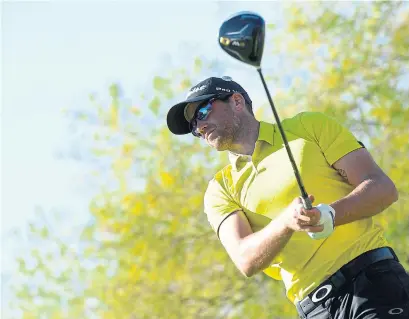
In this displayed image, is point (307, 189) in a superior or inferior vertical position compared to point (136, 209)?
superior

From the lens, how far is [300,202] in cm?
356

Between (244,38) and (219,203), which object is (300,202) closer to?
(244,38)

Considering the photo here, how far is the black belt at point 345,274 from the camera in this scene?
12.9 feet

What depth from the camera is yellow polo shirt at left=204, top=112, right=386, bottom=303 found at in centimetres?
398

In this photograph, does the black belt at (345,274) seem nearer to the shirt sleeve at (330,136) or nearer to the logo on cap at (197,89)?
the shirt sleeve at (330,136)

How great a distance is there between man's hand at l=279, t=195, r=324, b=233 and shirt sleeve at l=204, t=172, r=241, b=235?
0.69 metres

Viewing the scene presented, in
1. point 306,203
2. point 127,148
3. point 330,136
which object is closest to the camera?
point 306,203

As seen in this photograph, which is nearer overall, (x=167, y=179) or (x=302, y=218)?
(x=302, y=218)

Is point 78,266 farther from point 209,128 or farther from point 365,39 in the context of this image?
point 209,128

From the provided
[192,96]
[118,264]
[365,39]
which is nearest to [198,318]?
[118,264]

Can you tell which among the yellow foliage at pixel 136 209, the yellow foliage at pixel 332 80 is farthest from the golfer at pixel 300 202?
the yellow foliage at pixel 332 80

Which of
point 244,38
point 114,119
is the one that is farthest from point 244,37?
point 114,119

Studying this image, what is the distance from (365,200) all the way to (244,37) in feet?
2.82

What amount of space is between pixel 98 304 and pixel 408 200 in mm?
4617
